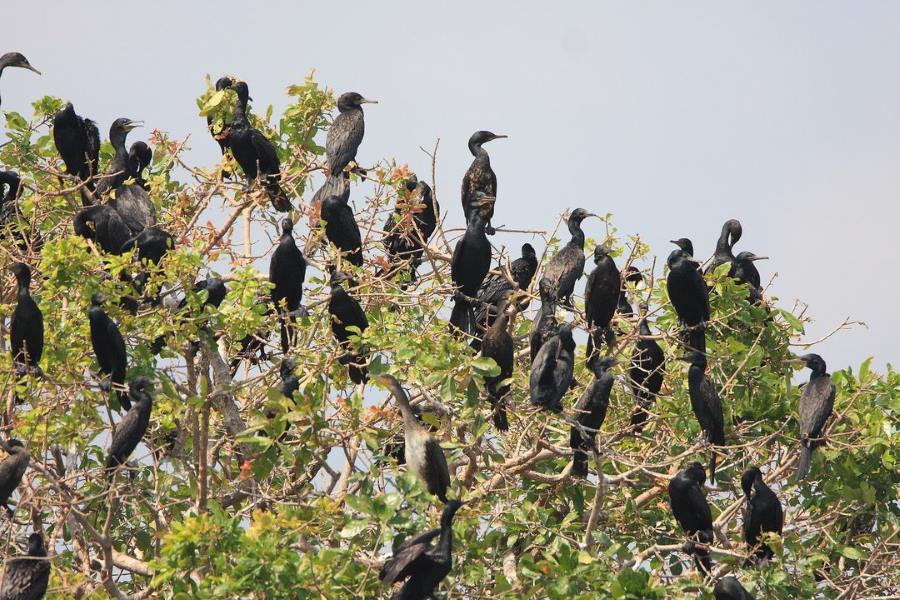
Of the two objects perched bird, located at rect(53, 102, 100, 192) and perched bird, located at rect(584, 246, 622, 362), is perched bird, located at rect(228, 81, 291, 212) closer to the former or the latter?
perched bird, located at rect(53, 102, 100, 192)

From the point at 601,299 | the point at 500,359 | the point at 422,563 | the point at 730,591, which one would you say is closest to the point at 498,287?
the point at 601,299

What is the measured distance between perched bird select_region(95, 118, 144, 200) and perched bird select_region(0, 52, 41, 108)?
6.72 ft

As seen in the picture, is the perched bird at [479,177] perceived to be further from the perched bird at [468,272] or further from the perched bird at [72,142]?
the perched bird at [72,142]

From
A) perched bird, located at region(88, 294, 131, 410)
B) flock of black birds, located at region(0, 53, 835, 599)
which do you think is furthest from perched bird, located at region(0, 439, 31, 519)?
perched bird, located at region(88, 294, 131, 410)

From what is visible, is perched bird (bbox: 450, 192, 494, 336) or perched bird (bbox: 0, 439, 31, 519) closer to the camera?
perched bird (bbox: 0, 439, 31, 519)

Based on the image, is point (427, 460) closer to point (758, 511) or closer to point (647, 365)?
point (758, 511)

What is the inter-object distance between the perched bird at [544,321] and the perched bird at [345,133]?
7.58ft

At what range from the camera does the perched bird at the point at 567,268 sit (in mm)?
9477

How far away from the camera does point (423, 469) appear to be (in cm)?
780

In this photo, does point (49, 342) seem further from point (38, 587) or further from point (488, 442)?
point (488, 442)

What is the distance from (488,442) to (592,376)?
4.64 feet

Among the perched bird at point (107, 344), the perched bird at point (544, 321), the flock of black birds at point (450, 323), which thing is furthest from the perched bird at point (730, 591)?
the perched bird at point (107, 344)

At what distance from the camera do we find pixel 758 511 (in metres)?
8.41

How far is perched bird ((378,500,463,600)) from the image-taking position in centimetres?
647
